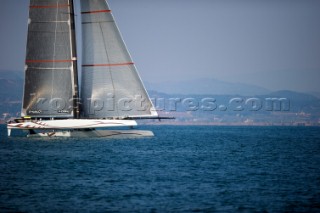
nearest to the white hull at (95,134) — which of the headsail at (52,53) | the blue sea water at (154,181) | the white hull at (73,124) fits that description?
the white hull at (73,124)

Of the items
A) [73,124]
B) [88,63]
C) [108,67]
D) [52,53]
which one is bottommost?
[73,124]

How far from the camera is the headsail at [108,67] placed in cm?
5369

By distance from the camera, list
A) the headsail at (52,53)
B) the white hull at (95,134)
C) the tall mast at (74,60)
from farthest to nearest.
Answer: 1. the white hull at (95,134)
2. the tall mast at (74,60)
3. the headsail at (52,53)

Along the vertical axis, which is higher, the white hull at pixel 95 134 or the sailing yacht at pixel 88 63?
the sailing yacht at pixel 88 63

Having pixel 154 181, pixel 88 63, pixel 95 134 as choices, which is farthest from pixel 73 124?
pixel 154 181

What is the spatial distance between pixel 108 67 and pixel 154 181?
22394mm

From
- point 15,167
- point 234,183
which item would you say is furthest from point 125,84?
point 234,183

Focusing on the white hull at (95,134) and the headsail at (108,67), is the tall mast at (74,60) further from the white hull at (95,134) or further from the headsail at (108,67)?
the white hull at (95,134)

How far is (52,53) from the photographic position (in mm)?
54188

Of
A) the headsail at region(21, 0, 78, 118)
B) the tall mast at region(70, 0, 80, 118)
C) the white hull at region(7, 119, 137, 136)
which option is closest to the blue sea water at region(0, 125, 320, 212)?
the white hull at region(7, 119, 137, 136)

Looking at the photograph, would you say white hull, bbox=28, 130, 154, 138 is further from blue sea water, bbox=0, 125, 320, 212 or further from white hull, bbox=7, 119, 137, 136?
blue sea water, bbox=0, 125, 320, 212

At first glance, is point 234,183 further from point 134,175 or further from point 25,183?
point 25,183

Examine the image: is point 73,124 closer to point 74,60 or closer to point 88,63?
point 88,63

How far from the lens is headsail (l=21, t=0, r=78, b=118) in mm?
54062
